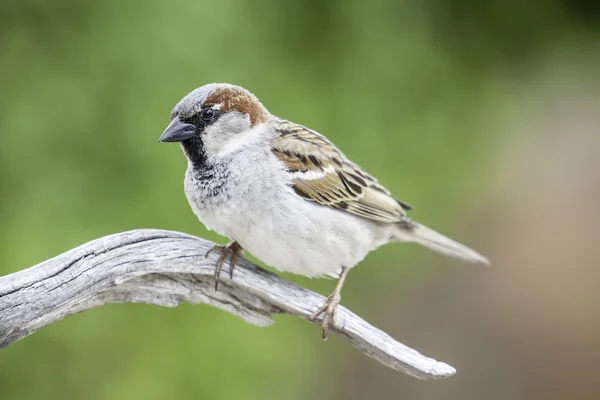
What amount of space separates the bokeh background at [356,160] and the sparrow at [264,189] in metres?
0.87

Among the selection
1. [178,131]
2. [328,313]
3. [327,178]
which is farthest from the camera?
[327,178]

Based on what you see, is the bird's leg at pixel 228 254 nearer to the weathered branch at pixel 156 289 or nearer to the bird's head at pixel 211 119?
the weathered branch at pixel 156 289

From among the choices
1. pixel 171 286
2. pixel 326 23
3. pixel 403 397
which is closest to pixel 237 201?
pixel 171 286

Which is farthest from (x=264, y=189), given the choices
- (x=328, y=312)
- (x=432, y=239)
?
(x=432, y=239)

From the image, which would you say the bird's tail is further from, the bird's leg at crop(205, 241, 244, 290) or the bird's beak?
the bird's beak

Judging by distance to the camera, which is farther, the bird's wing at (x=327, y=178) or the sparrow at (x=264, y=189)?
the bird's wing at (x=327, y=178)

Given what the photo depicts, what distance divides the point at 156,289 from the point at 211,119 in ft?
1.47

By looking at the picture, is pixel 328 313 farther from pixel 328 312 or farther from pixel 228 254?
pixel 228 254

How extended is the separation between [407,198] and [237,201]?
5.20ft

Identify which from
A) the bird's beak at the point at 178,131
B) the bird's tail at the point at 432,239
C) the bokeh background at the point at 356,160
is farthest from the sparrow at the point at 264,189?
the bokeh background at the point at 356,160

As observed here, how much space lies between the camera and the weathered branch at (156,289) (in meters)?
1.73

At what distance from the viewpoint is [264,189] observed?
1858 millimetres

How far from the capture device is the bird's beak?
1.76 meters

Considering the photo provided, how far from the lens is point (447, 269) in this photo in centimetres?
369
